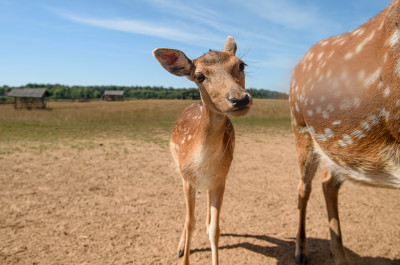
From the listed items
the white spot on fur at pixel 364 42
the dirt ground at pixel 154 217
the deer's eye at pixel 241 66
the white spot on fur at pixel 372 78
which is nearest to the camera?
the white spot on fur at pixel 372 78

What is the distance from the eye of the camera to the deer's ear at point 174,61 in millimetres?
2897

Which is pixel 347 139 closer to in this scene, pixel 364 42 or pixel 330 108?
pixel 330 108

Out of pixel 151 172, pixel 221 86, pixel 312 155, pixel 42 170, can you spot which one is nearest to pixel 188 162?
pixel 221 86

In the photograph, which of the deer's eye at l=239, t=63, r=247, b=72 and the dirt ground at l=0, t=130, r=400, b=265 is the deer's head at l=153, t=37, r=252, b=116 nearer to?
the deer's eye at l=239, t=63, r=247, b=72

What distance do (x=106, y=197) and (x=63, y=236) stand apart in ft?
5.16

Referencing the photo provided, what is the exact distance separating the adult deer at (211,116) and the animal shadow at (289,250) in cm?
86

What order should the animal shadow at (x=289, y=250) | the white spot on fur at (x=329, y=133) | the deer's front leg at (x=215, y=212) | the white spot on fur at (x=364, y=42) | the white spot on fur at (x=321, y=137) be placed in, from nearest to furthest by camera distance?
the white spot on fur at (x=364, y=42) → the white spot on fur at (x=329, y=133) → the white spot on fur at (x=321, y=137) → the deer's front leg at (x=215, y=212) → the animal shadow at (x=289, y=250)

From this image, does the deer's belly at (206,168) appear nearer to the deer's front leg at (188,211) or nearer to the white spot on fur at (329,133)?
the deer's front leg at (188,211)

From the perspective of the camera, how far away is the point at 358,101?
2.29 meters

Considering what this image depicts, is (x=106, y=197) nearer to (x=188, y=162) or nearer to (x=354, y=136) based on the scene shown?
(x=188, y=162)

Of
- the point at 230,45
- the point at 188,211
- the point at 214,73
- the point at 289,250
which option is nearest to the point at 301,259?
the point at 289,250

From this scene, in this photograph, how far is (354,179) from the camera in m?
2.80

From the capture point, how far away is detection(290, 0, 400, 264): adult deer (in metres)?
2.10

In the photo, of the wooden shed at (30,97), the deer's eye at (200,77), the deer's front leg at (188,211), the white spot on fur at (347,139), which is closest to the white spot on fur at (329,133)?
the white spot on fur at (347,139)
